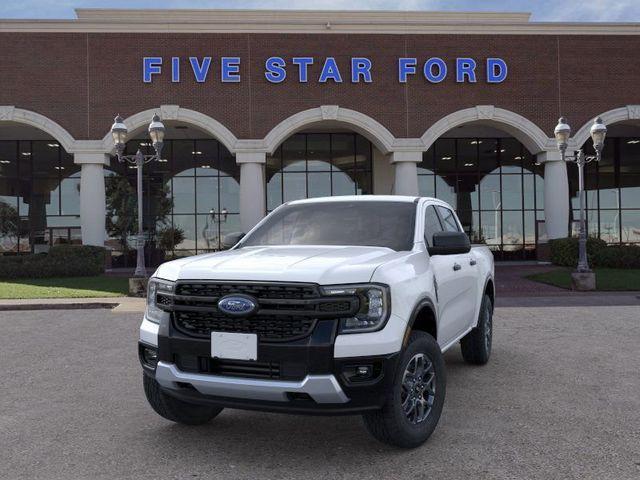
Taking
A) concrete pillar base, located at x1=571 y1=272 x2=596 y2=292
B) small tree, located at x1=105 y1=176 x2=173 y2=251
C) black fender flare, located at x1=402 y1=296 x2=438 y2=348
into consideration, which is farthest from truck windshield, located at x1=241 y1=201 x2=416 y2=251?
small tree, located at x1=105 y1=176 x2=173 y2=251

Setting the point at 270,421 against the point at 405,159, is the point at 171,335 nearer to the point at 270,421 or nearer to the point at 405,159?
the point at 270,421

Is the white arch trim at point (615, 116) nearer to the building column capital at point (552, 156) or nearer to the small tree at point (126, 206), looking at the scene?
the building column capital at point (552, 156)

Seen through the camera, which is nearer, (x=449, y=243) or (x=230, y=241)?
(x=449, y=243)

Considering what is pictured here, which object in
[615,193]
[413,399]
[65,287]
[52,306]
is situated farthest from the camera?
[615,193]

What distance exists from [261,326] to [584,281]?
14.8m

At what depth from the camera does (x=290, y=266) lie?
12.4 ft

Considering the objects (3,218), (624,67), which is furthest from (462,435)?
(3,218)

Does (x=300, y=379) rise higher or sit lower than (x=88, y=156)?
lower

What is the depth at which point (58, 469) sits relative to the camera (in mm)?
3809

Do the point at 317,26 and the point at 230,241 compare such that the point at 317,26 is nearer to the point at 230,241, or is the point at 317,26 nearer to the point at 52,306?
the point at 52,306

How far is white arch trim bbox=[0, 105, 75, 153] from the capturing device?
23062mm

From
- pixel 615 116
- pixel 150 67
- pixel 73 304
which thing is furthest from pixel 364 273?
pixel 615 116

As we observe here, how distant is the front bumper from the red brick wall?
20.8m

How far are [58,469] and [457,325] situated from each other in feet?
11.8
